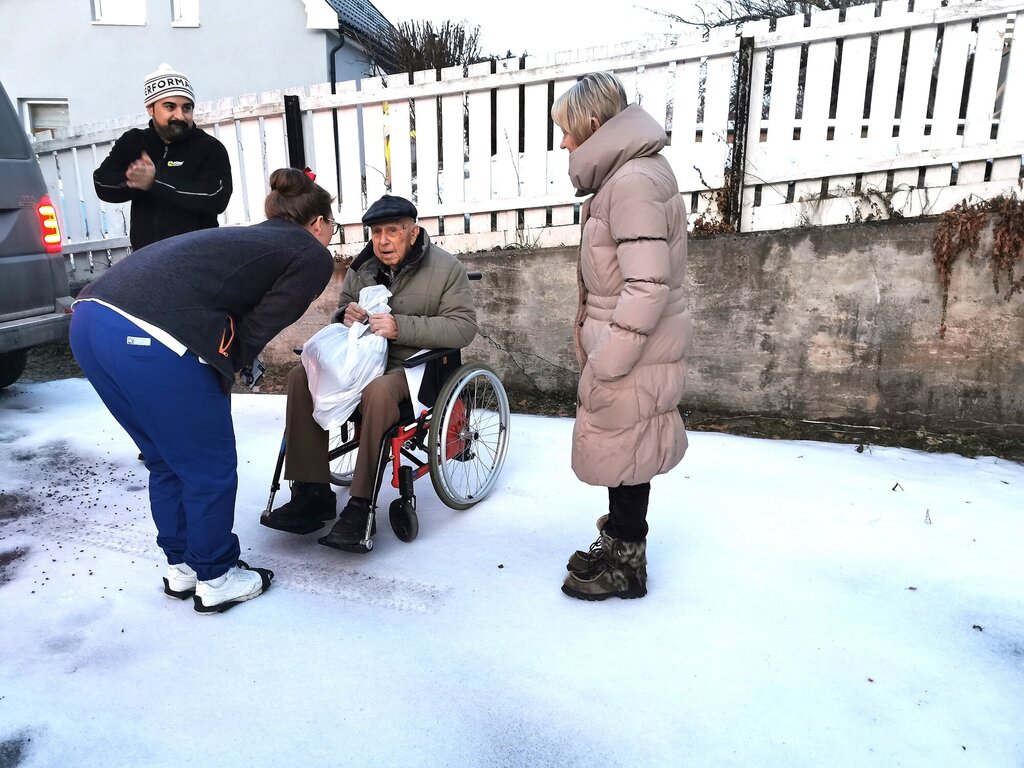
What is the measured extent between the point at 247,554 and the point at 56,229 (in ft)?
8.12

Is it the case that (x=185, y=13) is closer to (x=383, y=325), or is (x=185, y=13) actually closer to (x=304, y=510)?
(x=383, y=325)

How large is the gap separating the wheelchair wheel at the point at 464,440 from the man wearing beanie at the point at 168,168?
4.69 ft

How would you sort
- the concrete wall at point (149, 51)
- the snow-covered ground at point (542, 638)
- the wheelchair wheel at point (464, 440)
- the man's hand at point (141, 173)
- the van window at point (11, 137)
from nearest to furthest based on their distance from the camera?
the snow-covered ground at point (542, 638), the wheelchair wheel at point (464, 440), the man's hand at point (141, 173), the van window at point (11, 137), the concrete wall at point (149, 51)

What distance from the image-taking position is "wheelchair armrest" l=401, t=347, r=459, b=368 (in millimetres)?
2484

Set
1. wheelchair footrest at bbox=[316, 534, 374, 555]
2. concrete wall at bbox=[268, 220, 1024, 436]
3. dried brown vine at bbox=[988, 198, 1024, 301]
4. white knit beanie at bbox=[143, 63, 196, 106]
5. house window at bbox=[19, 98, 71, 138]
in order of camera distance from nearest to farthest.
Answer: wheelchair footrest at bbox=[316, 534, 374, 555] < white knit beanie at bbox=[143, 63, 196, 106] < dried brown vine at bbox=[988, 198, 1024, 301] < concrete wall at bbox=[268, 220, 1024, 436] < house window at bbox=[19, 98, 71, 138]

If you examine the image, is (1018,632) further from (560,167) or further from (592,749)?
(560,167)

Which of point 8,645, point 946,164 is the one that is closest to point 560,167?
point 946,164

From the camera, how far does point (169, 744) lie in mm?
1616

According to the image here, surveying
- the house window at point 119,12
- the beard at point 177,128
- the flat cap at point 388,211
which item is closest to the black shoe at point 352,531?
the flat cap at point 388,211

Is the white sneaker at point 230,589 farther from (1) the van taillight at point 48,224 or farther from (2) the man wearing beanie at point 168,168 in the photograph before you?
(1) the van taillight at point 48,224

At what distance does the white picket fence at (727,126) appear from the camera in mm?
3525

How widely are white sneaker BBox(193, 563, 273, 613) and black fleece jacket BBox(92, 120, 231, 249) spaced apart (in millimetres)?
1638

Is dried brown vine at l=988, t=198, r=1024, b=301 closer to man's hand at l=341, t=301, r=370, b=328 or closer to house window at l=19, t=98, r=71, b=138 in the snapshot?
man's hand at l=341, t=301, r=370, b=328

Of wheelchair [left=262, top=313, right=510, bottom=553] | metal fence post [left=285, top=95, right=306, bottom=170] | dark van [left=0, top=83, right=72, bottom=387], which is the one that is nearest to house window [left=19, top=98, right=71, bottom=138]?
metal fence post [left=285, top=95, right=306, bottom=170]
